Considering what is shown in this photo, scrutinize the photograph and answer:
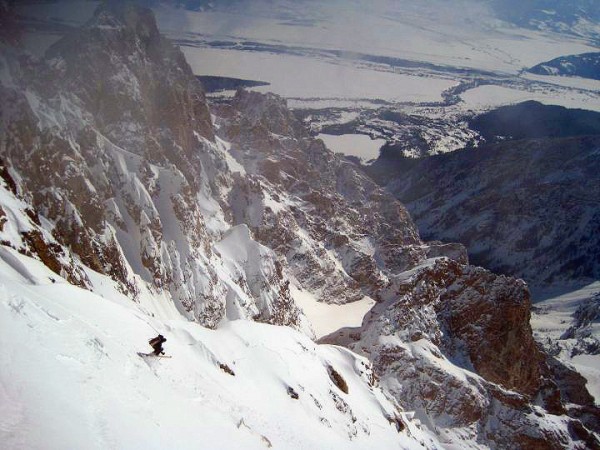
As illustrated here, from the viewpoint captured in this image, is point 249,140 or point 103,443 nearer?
point 103,443

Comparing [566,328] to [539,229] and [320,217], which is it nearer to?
[539,229]

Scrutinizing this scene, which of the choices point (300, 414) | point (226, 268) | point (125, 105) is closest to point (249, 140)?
point (125, 105)

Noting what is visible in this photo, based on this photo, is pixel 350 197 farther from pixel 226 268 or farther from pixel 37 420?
pixel 37 420

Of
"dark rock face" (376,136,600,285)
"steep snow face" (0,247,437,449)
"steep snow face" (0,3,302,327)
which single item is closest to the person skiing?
"steep snow face" (0,247,437,449)

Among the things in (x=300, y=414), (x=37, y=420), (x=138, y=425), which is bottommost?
(x=300, y=414)

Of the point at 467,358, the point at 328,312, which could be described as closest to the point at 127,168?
the point at 328,312

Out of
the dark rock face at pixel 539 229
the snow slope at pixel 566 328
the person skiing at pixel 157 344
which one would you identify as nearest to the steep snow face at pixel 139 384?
the person skiing at pixel 157 344
